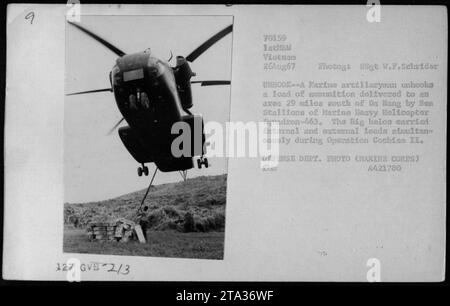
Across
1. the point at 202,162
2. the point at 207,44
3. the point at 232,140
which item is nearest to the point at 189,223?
the point at 202,162

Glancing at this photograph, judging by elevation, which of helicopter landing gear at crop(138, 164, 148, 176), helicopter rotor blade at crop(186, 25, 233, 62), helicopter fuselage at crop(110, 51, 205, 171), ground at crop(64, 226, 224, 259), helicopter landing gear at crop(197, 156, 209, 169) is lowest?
ground at crop(64, 226, 224, 259)

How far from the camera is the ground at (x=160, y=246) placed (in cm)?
209

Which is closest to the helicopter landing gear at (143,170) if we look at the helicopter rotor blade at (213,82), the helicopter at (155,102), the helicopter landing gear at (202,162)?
the helicopter at (155,102)

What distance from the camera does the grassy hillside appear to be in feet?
6.86

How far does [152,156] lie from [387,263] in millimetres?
846

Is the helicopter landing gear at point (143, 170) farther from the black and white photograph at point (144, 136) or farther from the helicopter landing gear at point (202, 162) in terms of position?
the helicopter landing gear at point (202, 162)

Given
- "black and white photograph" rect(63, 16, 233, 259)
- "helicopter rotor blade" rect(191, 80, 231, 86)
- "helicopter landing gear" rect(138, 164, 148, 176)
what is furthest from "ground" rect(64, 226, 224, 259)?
"helicopter rotor blade" rect(191, 80, 231, 86)

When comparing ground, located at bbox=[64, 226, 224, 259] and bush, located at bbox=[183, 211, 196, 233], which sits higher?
bush, located at bbox=[183, 211, 196, 233]

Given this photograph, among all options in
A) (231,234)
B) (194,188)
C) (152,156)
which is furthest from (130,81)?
(231,234)

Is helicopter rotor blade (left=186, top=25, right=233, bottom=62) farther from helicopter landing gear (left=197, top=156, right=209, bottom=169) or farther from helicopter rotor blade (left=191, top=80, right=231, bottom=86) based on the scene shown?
helicopter landing gear (left=197, top=156, right=209, bottom=169)

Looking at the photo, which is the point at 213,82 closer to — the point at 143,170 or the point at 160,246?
the point at 143,170

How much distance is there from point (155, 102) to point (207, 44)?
0.25m

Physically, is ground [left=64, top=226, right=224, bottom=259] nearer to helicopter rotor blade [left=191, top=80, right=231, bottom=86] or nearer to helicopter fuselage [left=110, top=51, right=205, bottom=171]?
helicopter fuselage [left=110, top=51, right=205, bottom=171]

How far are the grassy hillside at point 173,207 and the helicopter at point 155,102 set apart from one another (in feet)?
0.20
